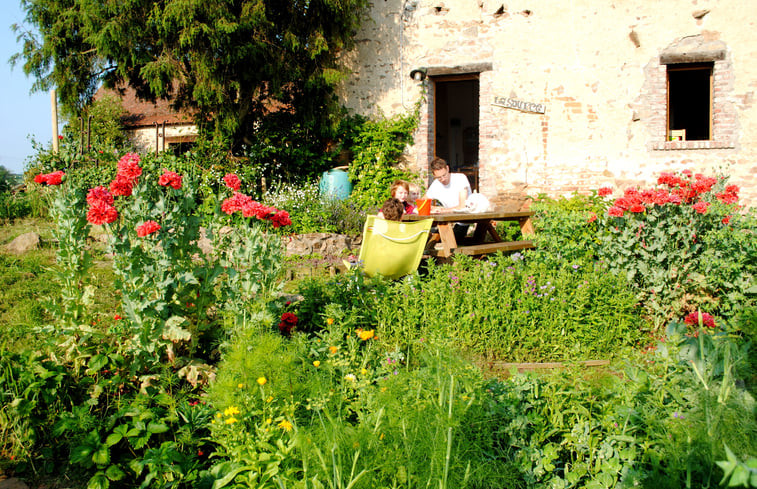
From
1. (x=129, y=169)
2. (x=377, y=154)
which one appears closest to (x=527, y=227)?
(x=377, y=154)

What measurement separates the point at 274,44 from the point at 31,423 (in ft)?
23.6

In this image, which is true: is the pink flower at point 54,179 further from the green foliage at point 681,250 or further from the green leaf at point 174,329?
the green foliage at point 681,250

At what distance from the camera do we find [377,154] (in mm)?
9320

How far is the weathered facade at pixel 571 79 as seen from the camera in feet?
27.1

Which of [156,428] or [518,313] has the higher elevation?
[518,313]

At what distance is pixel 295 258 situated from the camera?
6797 millimetres

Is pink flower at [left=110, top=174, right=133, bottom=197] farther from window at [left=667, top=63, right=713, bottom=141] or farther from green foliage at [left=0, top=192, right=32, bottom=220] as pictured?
window at [left=667, top=63, right=713, bottom=141]

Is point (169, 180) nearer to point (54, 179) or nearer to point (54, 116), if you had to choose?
point (54, 179)

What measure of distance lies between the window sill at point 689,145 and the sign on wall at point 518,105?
1.81 meters

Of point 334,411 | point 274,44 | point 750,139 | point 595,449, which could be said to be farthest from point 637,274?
point 274,44

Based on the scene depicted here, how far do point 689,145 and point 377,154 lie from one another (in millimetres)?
4804

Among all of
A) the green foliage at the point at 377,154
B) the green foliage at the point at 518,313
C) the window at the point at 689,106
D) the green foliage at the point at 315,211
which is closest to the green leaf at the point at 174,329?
the green foliage at the point at 518,313

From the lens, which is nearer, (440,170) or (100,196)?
(100,196)

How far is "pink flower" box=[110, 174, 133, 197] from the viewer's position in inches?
109
